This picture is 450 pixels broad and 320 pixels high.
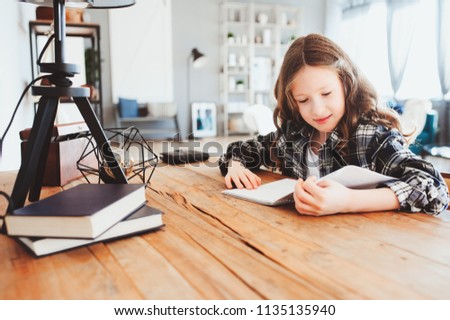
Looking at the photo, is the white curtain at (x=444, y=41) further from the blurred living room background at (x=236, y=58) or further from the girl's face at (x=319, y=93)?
the girl's face at (x=319, y=93)

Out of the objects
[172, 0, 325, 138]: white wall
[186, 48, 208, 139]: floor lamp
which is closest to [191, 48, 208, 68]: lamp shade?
[186, 48, 208, 139]: floor lamp

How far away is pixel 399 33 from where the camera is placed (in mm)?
5316

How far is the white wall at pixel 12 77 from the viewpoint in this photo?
Result: 1429 mm

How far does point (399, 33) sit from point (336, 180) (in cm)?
538

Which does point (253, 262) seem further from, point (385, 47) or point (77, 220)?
point (385, 47)

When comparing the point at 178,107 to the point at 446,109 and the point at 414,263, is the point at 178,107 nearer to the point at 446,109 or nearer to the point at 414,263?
the point at 446,109

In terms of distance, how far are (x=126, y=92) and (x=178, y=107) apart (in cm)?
88

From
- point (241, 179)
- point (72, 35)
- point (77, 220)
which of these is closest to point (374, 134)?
point (241, 179)

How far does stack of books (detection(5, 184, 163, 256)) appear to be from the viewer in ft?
1.67

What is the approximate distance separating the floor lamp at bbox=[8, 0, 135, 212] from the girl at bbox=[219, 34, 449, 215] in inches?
13.6

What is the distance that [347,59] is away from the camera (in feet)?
3.43

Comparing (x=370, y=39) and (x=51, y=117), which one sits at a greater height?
(x=370, y=39)

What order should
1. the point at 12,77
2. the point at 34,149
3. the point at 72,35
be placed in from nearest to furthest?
the point at 34,149 < the point at 12,77 < the point at 72,35

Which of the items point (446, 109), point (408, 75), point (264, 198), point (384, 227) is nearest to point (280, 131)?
point (264, 198)
